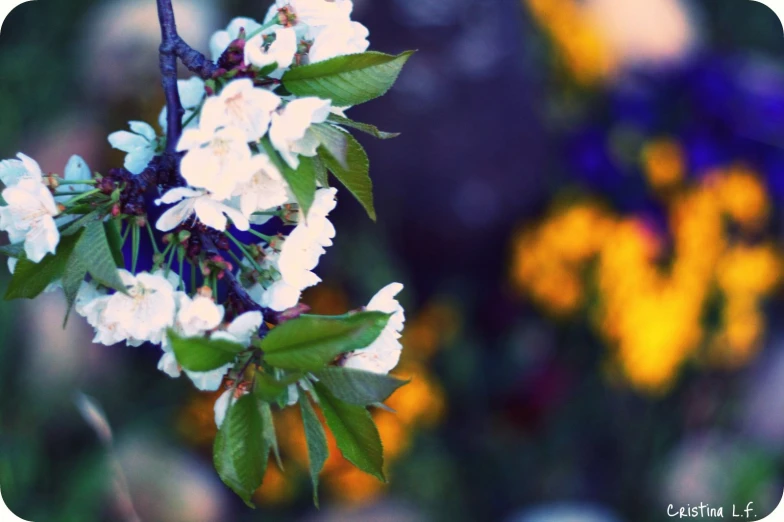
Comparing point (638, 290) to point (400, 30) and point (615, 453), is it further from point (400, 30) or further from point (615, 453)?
point (400, 30)

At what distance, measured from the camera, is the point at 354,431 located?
1.49 feet

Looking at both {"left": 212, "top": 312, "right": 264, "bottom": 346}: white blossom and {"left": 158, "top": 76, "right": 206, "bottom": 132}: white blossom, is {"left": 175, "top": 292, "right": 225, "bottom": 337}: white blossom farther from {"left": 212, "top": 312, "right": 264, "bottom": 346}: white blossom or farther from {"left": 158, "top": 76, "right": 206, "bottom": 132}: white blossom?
{"left": 158, "top": 76, "right": 206, "bottom": 132}: white blossom

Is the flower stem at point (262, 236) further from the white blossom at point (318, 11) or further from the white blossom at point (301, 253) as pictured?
the white blossom at point (318, 11)

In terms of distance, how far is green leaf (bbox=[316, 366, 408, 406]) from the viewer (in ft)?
1.34

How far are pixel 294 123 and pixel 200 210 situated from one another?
78 millimetres

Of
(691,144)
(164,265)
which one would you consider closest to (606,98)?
(691,144)

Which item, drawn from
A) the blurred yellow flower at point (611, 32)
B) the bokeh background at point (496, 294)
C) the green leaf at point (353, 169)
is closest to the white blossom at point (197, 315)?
the green leaf at point (353, 169)

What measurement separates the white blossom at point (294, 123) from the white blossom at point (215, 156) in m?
0.02

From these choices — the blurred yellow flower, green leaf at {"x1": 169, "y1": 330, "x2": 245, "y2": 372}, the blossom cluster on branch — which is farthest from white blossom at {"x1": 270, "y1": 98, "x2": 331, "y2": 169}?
the blurred yellow flower

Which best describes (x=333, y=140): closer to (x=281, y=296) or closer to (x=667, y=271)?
(x=281, y=296)

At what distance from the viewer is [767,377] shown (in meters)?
1.67

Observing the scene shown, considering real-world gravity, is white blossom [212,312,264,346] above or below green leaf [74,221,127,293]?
below

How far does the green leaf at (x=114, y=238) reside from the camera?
430 mm

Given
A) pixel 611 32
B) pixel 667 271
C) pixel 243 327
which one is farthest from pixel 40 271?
pixel 611 32
